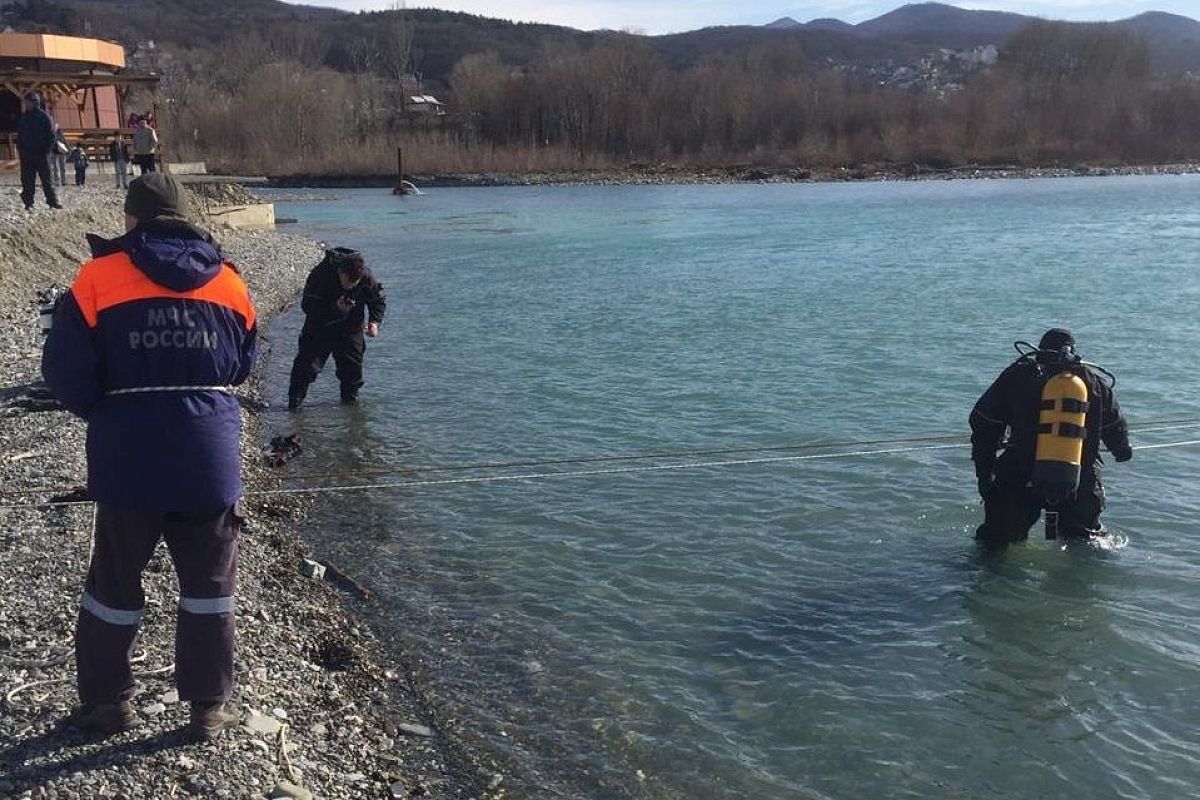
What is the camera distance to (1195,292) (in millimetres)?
23688

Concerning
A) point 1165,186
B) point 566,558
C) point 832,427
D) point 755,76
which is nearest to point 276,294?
point 832,427

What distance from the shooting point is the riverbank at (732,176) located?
90.9m

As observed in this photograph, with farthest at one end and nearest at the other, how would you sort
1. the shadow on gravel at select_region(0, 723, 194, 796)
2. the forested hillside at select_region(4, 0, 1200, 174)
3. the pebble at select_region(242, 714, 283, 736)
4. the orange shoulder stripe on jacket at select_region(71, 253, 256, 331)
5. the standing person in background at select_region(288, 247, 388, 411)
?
the forested hillside at select_region(4, 0, 1200, 174) < the standing person in background at select_region(288, 247, 388, 411) < the pebble at select_region(242, 714, 283, 736) < the shadow on gravel at select_region(0, 723, 194, 796) < the orange shoulder stripe on jacket at select_region(71, 253, 256, 331)

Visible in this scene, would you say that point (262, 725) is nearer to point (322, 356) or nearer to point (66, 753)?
point (66, 753)

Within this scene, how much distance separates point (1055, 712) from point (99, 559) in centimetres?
495

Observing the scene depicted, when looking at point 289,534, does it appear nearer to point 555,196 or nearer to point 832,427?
point 832,427

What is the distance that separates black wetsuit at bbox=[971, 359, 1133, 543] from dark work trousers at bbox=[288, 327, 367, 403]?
7380mm

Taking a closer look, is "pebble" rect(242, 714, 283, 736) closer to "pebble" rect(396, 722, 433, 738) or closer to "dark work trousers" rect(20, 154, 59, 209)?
"pebble" rect(396, 722, 433, 738)

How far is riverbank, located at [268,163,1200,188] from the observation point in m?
90.9

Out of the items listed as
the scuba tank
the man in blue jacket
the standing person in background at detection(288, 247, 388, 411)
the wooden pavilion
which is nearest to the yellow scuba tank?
the scuba tank

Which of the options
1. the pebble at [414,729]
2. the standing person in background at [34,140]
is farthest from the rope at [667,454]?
the standing person in background at [34,140]

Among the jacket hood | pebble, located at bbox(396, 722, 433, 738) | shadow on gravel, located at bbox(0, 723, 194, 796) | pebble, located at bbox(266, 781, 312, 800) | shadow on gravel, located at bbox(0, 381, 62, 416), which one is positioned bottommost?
pebble, located at bbox(396, 722, 433, 738)

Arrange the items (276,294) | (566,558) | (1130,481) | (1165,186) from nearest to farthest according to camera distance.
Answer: (566,558) < (1130,481) < (276,294) < (1165,186)

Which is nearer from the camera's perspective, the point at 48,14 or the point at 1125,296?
the point at 1125,296
